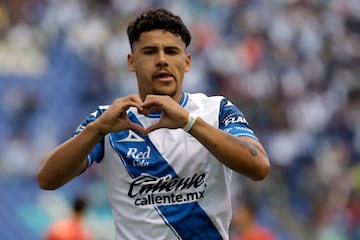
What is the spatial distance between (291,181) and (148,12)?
37.5ft

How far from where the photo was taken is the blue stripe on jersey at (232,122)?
15.3ft

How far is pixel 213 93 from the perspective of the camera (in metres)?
16.7

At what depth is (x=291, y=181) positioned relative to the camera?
1598cm

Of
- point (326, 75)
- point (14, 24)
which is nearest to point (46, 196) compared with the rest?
point (14, 24)

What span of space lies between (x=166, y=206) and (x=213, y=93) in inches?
473

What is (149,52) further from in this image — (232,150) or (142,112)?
(232,150)

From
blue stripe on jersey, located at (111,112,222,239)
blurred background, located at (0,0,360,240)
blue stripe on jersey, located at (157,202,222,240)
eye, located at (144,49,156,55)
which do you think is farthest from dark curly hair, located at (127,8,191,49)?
blurred background, located at (0,0,360,240)

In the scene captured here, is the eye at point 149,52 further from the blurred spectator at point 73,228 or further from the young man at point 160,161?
the blurred spectator at point 73,228

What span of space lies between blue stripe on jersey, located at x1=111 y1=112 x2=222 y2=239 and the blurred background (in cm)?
881

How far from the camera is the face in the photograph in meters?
4.66

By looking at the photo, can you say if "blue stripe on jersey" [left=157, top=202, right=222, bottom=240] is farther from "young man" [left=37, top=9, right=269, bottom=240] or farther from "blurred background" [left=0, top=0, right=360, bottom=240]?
"blurred background" [left=0, top=0, right=360, bottom=240]

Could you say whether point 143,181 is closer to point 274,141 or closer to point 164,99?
point 164,99

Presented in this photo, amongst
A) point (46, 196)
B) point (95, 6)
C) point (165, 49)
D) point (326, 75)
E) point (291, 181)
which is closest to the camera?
point (165, 49)

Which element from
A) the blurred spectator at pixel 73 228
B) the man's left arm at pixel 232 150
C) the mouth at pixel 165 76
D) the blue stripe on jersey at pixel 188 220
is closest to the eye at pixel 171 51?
the mouth at pixel 165 76
